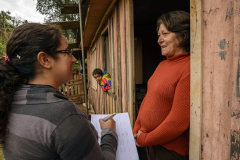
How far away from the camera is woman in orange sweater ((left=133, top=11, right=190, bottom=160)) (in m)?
1.10

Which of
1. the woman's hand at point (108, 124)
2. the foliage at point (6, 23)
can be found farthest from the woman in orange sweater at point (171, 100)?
the foliage at point (6, 23)

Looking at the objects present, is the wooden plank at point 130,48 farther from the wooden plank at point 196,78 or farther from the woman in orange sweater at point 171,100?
the wooden plank at point 196,78

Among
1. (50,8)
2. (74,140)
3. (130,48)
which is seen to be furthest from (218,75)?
(50,8)

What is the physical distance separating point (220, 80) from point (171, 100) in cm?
48

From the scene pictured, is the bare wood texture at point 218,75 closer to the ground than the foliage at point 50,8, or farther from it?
closer to the ground

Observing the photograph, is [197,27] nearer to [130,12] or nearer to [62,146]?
[62,146]

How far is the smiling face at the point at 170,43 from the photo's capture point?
51.6 inches

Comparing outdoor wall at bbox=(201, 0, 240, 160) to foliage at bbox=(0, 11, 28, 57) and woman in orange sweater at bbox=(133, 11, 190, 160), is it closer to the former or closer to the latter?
woman in orange sweater at bbox=(133, 11, 190, 160)

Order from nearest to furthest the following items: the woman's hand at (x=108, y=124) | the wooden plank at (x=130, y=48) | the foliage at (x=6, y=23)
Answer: the woman's hand at (x=108, y=124)
the wooden plank at (x=130, y=48)
the foliage at (x=6, y=23)

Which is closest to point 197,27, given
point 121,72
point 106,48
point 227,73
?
point 227,73

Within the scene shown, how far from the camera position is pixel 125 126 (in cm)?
136

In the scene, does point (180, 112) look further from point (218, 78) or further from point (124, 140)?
point (124, 140)

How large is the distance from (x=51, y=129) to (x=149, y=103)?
2.83 ft

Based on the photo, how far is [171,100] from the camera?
4.01 feet
